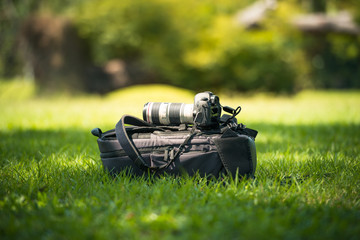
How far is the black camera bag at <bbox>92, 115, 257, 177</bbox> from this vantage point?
1650mm

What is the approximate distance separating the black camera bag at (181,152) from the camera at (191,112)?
59 mm

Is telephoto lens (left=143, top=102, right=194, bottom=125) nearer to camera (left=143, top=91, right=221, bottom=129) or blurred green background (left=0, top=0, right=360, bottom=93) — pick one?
camera (left=143, top=91, right=221, bottom=129)

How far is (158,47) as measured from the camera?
9141 mm

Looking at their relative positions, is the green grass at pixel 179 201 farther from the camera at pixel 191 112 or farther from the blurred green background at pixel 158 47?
the blurred green background at pixel 158 47

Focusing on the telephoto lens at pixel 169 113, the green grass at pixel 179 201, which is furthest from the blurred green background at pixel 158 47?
the telephoto lens at pixel 169 113

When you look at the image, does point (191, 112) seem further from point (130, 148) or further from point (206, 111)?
point (130, 148)

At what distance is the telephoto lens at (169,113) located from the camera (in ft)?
5.98

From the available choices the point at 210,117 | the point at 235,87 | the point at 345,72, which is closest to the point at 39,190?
the point at 210,117

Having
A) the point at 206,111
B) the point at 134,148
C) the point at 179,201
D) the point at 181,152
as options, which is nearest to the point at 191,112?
the point at 206,111

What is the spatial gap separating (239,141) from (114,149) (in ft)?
2.32

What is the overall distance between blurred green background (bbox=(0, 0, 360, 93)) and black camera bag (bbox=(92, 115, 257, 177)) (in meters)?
7.19

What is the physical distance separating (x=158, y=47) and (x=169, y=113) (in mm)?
7637

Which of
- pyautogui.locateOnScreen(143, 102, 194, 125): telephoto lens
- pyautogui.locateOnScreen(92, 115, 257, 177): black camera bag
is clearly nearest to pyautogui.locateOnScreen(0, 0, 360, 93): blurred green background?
pyautogui.locateOnScreen(143, 102, 194, 125): telephoto lens

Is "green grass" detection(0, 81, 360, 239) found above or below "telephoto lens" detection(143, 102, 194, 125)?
below
